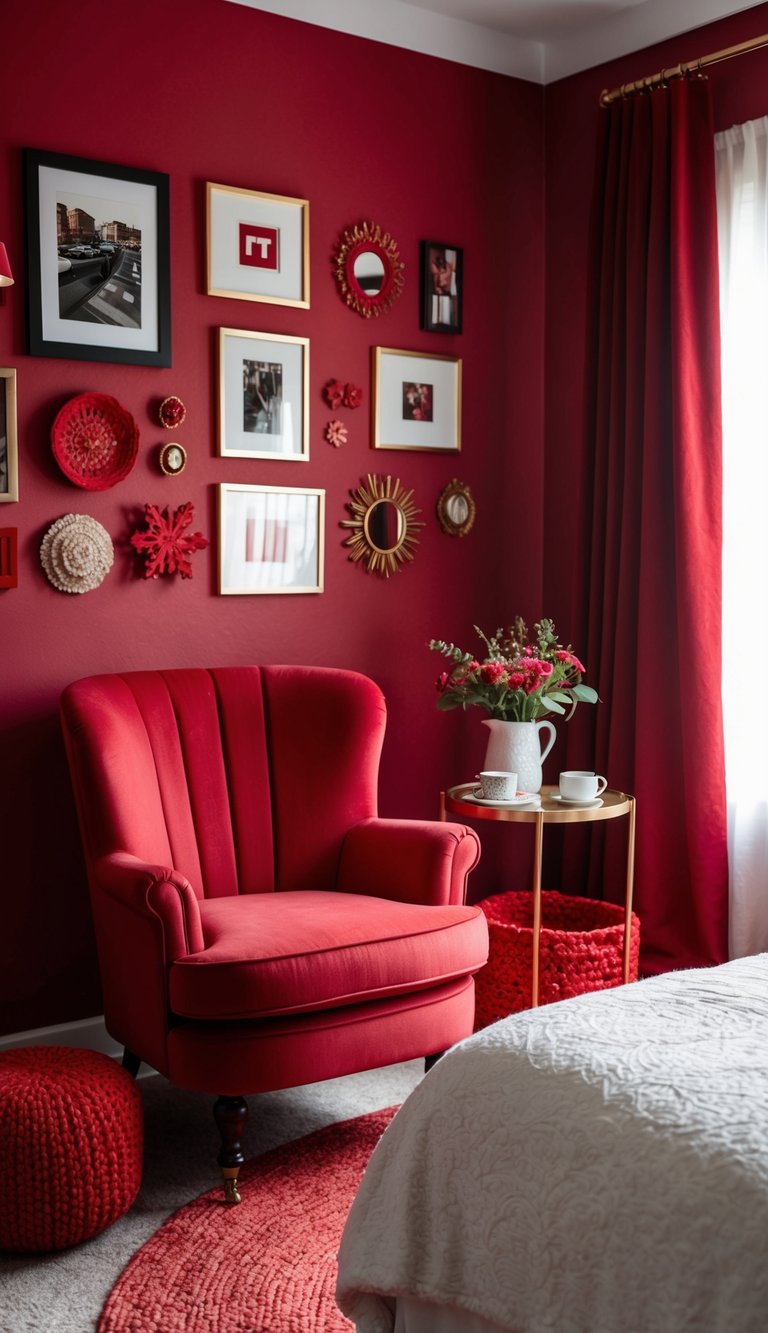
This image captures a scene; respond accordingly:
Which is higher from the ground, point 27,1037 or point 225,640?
point 225,640

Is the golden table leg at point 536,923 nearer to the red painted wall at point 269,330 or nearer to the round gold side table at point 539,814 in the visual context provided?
the round gold side table at point 539,814

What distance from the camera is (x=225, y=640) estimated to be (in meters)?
3.58

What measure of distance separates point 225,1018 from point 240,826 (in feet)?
2.56

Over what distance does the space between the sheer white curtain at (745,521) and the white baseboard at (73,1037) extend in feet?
5.73

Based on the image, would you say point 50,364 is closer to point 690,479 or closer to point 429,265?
point 429,265

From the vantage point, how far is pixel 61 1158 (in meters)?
2.39

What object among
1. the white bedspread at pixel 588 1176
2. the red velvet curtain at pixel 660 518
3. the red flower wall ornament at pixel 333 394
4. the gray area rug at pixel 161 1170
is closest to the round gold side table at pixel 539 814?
the red velvet curtain at pixel 660 518

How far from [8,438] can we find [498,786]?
1526 millimetres

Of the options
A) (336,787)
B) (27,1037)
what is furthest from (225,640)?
(27,1037)

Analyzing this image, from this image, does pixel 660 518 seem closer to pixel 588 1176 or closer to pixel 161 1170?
pixel 161 1170

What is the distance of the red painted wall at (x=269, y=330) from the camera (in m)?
3.23

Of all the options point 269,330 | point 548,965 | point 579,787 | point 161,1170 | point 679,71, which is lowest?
point 161,1170

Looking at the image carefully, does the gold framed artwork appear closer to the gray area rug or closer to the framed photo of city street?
the framed photo of city street

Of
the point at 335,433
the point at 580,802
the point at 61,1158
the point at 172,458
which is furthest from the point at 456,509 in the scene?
the point at 61,1158
